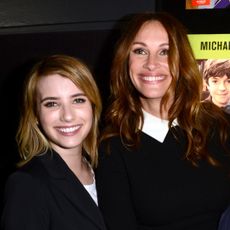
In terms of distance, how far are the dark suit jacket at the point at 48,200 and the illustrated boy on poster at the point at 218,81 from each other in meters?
0.76

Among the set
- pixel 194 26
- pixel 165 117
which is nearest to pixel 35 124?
pixel 165 117

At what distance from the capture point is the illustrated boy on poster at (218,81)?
5.95ft

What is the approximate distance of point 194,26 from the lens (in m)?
1.84

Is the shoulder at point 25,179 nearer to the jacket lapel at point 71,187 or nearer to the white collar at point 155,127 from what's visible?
the jacket lapel at point 71,187

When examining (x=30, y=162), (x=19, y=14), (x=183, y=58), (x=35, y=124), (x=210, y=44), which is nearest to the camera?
(x=30, y=162)

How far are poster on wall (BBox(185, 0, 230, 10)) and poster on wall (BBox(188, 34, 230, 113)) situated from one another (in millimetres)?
122

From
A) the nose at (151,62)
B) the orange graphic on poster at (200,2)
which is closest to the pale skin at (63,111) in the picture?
the nose at (151,62)

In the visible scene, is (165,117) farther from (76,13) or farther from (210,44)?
(76,13)

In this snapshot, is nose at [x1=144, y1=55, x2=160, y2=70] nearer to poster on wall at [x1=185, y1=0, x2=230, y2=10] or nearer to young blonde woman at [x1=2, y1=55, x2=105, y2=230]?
young blonde woman at [x1=2, y1=55, x2=105, y2=230]

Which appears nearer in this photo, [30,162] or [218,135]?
[30,162]

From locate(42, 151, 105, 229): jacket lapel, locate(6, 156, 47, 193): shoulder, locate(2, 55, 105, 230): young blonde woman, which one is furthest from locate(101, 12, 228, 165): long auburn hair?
locate(6, 156, 47, 193): shoulder

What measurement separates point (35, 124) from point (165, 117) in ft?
1.61

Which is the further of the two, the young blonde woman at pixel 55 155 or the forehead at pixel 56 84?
the forehead at pixel 56 84

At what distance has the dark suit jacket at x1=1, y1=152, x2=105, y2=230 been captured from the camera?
1.19 m
